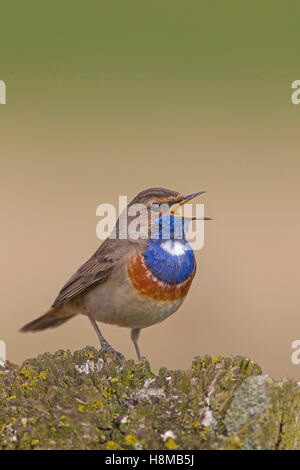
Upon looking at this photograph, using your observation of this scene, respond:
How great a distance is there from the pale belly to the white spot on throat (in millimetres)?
365

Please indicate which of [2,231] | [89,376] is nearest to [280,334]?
[2,231]

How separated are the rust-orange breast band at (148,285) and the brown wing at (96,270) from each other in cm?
21

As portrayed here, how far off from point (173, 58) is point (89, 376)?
41.1 ft

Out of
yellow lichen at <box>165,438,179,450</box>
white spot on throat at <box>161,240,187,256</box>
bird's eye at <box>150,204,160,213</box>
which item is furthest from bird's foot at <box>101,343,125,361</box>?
yellow lichen at <box>165,438,179,450</box>

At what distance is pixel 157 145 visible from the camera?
42.4ft

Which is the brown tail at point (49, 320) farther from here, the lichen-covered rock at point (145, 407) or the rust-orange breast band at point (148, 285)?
the lichen-covered rock at point (145, 407)

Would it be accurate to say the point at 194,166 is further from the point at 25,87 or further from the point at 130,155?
the point at 25,87

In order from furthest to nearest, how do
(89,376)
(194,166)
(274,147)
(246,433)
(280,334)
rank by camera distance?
(274,147), (194,166), (280,334), (89,376), (246,433)

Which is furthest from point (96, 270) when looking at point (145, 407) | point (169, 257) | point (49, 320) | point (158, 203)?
point (145, 407)

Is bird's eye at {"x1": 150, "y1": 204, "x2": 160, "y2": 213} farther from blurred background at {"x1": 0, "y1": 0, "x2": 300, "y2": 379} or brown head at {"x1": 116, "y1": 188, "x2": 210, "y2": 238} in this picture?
blurred background at {"x1": 0, "y1": 0, "x2": 300, "y2": 379}

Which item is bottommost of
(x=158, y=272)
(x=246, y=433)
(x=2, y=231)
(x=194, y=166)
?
(x=246, y=433)

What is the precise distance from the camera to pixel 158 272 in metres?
6.14

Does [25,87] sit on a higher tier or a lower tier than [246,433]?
higher

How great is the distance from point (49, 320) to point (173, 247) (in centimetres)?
156
